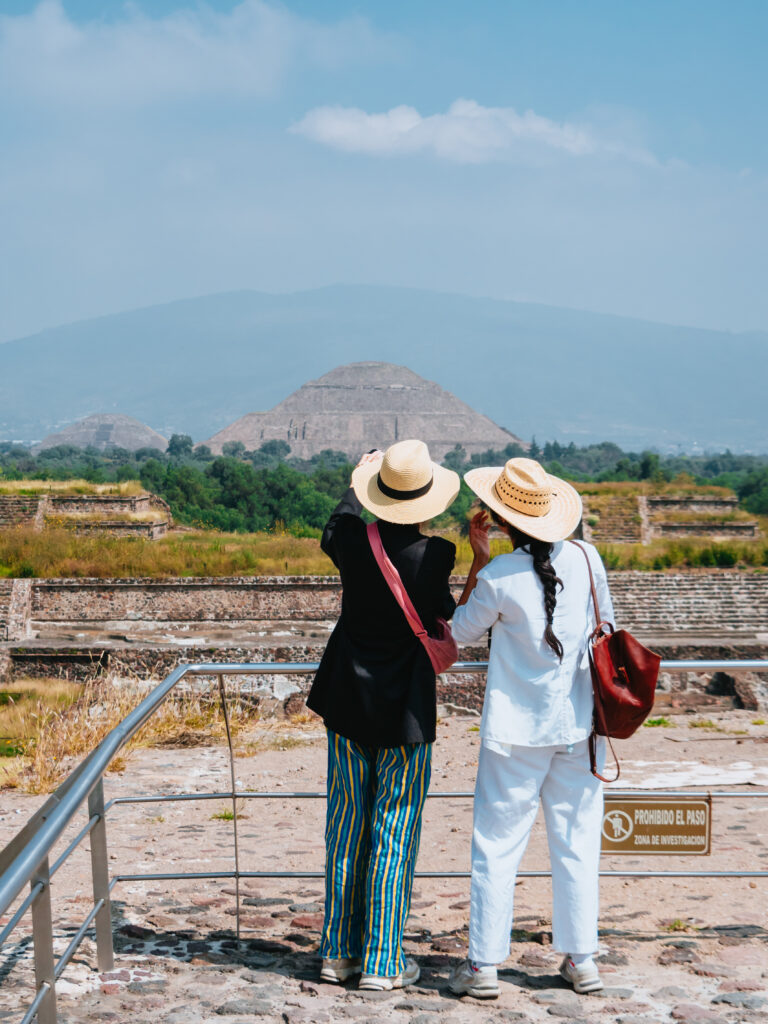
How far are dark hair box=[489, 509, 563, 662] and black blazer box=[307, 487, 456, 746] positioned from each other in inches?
8.6

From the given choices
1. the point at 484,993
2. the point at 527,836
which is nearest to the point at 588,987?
the point at 484,993

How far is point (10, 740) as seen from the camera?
31.7 ft

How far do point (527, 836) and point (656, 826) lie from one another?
692 mm

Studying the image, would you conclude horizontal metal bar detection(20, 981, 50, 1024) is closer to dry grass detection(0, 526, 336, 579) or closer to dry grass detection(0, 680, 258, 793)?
dry grass detection(0, 680, 258, 793)

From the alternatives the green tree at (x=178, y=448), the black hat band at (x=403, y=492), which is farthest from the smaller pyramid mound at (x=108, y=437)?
the black hat band at (x=403, y=492)

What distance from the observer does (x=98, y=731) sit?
750 cm

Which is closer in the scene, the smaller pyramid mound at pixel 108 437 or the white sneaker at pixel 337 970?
A: the white sneaker at pixel 337 970

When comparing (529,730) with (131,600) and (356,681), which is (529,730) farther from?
(131,600)

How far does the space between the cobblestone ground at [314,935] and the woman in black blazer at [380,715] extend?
191 millimetres

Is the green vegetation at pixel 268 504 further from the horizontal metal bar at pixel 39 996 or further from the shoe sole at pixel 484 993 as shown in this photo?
the horizontal metal bar at pixel 39 996

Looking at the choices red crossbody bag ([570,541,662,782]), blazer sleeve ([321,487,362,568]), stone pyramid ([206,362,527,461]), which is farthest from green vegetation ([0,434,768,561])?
stone pyramid ([206,362,527,461])

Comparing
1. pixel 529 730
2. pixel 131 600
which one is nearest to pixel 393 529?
pixel 529 730

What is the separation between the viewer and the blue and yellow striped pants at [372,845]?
300 cm

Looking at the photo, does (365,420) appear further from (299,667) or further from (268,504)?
(299,667)
